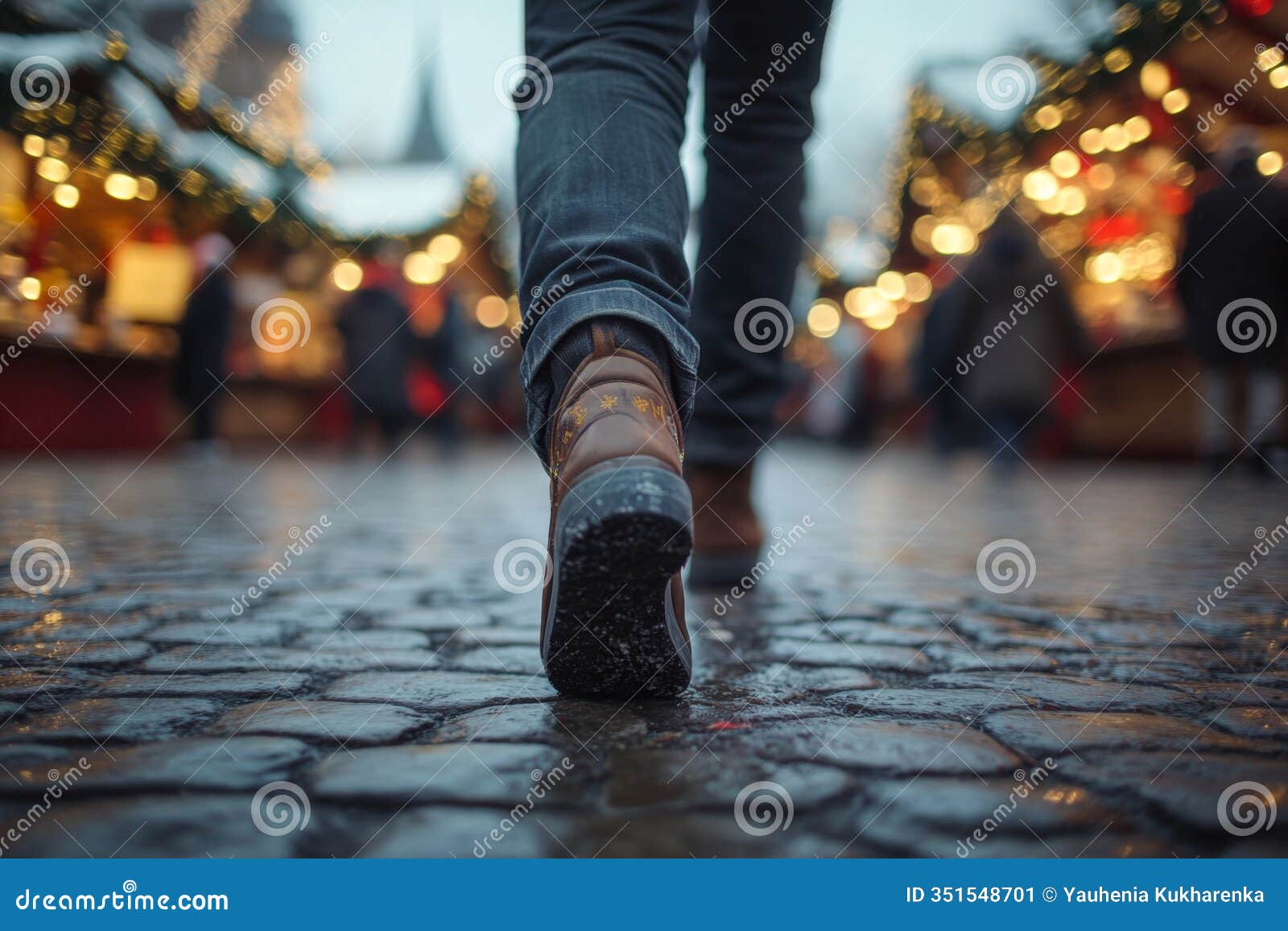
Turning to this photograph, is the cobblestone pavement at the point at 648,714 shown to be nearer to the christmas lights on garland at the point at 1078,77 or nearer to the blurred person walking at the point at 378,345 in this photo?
Result: the christmas lights on garland at the point at 1078,77

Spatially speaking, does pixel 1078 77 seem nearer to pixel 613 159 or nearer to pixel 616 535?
pixel 613 159

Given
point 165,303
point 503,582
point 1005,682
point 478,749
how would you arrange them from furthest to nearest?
point 165,303 < point 503,582 < point 1005,682 < point 478,749

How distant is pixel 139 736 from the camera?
117 centimetres

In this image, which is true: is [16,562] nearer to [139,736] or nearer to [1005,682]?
[139,736]

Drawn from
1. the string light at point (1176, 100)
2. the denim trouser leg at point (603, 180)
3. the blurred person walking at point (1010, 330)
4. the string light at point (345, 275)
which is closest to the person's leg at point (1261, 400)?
the blurred person walking at point (1010, 330)

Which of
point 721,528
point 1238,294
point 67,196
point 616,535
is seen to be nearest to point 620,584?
point 616,535

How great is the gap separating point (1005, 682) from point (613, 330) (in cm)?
77

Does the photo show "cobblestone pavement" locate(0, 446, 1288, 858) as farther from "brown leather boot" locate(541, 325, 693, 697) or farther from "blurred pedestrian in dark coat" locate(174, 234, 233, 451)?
"blurred pedestrian in dark coat" locate(174, 234, 233, 451)

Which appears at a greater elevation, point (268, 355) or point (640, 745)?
point (268, 355)

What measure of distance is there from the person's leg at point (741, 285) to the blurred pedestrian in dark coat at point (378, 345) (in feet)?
33.2

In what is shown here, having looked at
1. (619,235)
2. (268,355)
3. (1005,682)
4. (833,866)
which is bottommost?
(833,866)

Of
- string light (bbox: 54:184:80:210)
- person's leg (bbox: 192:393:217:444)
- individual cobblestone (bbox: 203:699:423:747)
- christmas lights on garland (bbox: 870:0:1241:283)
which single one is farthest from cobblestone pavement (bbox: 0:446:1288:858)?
string light (bbox: 54:184:80:210)

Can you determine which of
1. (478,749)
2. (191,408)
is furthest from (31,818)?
(191,408)

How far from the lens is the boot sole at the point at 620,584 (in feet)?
3.74
